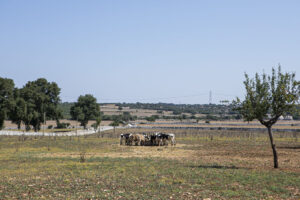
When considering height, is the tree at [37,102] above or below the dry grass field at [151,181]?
above

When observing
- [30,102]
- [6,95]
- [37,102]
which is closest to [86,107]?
[37,102]

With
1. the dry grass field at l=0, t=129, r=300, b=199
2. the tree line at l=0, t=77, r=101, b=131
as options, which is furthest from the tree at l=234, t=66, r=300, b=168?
the tree line at l=0, t=77, r=101, b=131

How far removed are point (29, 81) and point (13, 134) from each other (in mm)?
21364

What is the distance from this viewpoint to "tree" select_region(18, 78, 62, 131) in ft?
243

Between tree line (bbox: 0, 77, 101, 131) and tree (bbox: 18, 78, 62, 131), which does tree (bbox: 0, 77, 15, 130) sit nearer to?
tree line (bbox: 0, 77, 101, 131)

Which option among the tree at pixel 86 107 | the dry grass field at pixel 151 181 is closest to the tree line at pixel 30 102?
the tree at pixel 86 107

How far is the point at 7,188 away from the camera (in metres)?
15.5

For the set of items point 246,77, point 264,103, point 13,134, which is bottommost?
point 13,134

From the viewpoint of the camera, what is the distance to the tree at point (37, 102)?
2912 inches

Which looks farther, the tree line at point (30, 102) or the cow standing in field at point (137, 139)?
the tree line at point (30, 102)

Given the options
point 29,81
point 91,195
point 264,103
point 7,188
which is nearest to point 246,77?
Result: point 264,103

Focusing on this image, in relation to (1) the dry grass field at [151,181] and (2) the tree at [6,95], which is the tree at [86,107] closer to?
(2) the tree at [6,95]

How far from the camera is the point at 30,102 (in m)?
76.7

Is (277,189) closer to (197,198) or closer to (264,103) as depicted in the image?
(197,198)
